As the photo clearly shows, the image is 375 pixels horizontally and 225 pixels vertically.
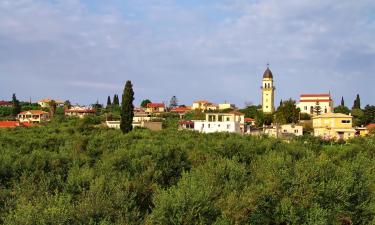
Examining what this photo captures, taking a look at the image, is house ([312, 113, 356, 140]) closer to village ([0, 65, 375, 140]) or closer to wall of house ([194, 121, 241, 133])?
village ([0, 65, 375, 140])

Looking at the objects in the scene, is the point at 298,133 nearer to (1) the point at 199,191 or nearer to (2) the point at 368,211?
(2) the point at 368,211

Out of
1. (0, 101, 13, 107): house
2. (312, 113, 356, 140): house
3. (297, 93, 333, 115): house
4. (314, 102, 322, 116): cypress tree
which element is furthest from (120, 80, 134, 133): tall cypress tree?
(0, 101, 13, 107): house

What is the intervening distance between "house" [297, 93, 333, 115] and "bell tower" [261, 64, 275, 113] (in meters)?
7.89

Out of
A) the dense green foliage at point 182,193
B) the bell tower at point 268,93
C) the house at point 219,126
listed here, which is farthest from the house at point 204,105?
the dense green foliage at point 182,193

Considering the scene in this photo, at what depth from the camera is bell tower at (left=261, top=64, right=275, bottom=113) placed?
99.2 meters

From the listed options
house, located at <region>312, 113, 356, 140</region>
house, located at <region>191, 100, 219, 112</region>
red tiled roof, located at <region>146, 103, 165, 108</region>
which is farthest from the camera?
house, located at <region>191, 100, 219, 112</region>

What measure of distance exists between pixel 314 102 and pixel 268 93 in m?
12.2

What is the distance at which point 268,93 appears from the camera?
99375 mm

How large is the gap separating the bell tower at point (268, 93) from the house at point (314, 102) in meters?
7.89

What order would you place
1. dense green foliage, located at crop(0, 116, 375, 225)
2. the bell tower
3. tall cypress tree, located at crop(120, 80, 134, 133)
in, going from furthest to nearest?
1. the bell tower
2. tall cypress tree, located at crop(120, 80, 134, 133)
3. dense green foliage, located at crop(0, 116, 375, 225)

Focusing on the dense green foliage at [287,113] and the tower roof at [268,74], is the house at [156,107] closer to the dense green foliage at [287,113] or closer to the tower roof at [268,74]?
the tower roof at [268,74]

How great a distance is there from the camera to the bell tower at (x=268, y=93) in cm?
9919

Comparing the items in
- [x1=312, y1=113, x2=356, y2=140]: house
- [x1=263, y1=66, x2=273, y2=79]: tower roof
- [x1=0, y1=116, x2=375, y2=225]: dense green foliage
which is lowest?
[x1=0, y1=116, x2=375, y2=225]: dense green foliage

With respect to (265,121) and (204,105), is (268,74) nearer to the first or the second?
(265,121)
